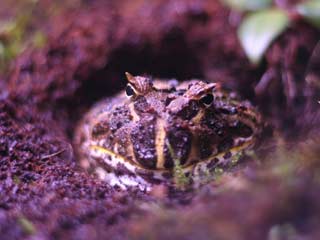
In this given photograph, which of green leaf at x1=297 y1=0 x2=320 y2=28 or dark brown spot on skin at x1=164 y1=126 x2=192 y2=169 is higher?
green leaf at x1=297 y1=0 x2=320 y2=28

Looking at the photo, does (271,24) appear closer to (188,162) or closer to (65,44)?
(188,162)

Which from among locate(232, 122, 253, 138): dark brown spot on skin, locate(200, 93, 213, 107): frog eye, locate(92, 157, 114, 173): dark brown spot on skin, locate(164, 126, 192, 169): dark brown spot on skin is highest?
locate(232, 122, 253, 138): dark brown spot on skin

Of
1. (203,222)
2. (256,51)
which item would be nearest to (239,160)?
(256,51)

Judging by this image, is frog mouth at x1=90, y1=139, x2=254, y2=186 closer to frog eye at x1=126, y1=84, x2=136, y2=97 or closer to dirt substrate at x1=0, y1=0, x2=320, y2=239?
dirt substrate at x1=0, y1=0, x2=320, y2=239

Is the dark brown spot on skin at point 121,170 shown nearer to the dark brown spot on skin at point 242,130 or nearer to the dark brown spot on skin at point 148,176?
the dark brown spot on skin at point 148,176

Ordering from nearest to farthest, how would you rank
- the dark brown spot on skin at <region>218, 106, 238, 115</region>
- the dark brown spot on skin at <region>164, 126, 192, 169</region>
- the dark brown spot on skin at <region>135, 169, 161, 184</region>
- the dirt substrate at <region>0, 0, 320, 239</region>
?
the dirt substrate at <region>0, 0, 320, 239</region>, the dark brown spot on skin at <region>164, 126, 192, 169</region>, the dark brown spot on skin at <region>135, 169, 161, 184</region>, the dark brown spot on skin at <region>218, 106, 238, 115</region>

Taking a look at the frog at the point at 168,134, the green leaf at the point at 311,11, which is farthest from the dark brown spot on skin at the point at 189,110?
the green leaf at the point at 311,11

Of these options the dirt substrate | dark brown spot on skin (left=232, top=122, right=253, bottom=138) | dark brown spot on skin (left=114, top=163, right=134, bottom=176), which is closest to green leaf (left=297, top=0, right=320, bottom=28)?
the dirt substrate
